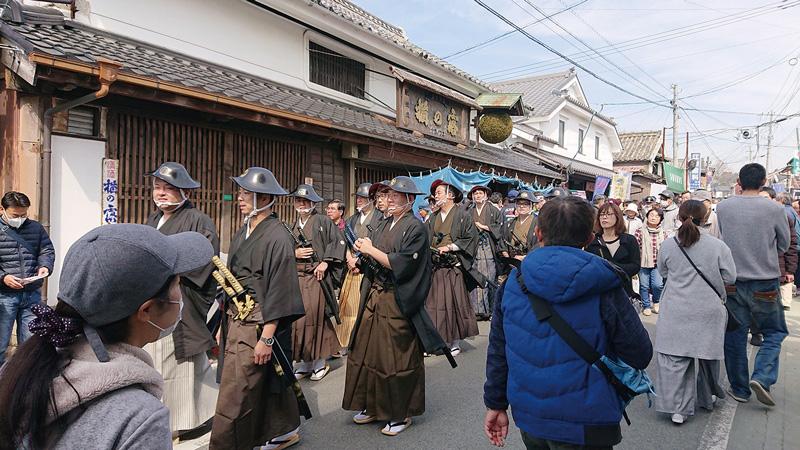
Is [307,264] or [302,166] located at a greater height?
[302,166]

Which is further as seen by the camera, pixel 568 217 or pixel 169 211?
pixel 169 211

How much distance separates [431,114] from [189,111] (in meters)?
7.12

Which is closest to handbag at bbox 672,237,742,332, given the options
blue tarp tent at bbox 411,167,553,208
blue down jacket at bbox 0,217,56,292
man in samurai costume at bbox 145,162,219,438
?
man in samurai costume at bbox 145,162,219,438

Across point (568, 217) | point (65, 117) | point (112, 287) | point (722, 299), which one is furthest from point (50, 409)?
point (65, 117)

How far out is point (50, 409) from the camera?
3.76 feet

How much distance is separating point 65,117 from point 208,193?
2021mm

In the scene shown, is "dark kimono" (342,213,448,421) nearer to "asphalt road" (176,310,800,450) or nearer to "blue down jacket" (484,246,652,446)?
"asphalt road" (176,310,800,450)

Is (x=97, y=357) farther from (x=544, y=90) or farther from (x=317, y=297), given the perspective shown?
(x=544, y=90)

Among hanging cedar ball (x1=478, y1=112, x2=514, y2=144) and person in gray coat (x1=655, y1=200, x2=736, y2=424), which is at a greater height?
hanging cedar ball (x1=478, y1=112, x2=514, y2=144)

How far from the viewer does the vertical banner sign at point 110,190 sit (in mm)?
5926

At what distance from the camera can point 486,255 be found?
904 centimetres

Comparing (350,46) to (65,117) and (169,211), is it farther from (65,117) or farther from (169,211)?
(169,211)

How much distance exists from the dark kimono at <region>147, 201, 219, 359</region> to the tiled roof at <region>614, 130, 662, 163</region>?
32536 mm

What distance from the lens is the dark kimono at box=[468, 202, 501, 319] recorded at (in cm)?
877
